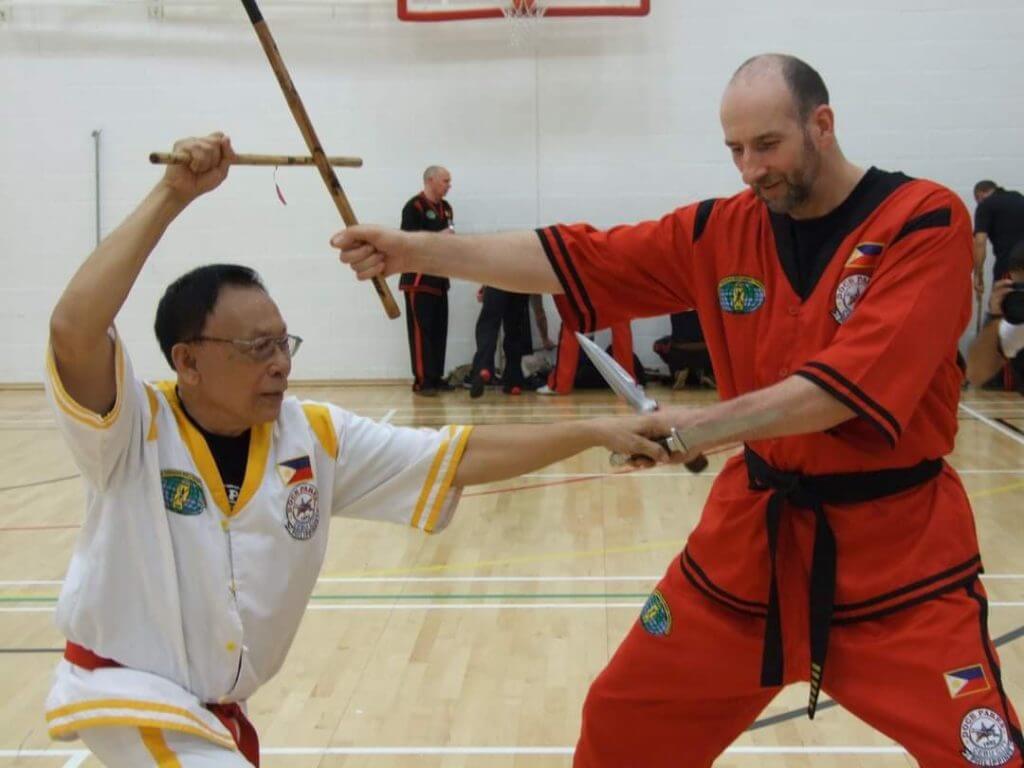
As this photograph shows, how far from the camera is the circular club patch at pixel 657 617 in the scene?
321cm

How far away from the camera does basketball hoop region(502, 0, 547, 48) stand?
12.7 meters

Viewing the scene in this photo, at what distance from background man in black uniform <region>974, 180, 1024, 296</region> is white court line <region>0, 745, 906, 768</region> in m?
8.39

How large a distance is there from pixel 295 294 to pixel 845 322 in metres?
11.1

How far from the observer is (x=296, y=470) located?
304 cm

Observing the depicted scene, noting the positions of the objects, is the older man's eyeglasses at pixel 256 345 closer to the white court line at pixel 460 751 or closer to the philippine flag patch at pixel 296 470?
the philippine flag patch at pixel 296 470

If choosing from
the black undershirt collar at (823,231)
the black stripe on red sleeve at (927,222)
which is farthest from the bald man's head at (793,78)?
the black stripe on red sleeve at (927,222)

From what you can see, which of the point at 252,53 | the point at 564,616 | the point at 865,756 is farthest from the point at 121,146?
the point at 865,756

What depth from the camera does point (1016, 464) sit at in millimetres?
8867

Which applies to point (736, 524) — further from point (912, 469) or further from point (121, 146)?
point (121, 146)

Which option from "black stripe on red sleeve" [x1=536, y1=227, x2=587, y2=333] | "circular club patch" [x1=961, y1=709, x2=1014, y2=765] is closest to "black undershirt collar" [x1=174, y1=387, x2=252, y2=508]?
"black stripe on red sleeve" [x1=536, y1=227, x2=587, y2=333]

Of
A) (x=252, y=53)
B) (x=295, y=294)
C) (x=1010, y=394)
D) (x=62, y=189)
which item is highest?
(x=252, y=53)

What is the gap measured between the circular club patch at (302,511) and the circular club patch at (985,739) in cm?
164

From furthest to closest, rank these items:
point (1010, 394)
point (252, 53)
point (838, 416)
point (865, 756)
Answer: point (252, 53), point (1010, 394), point (865, 756), point (838, 416)

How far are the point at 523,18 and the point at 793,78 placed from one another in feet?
34.3
